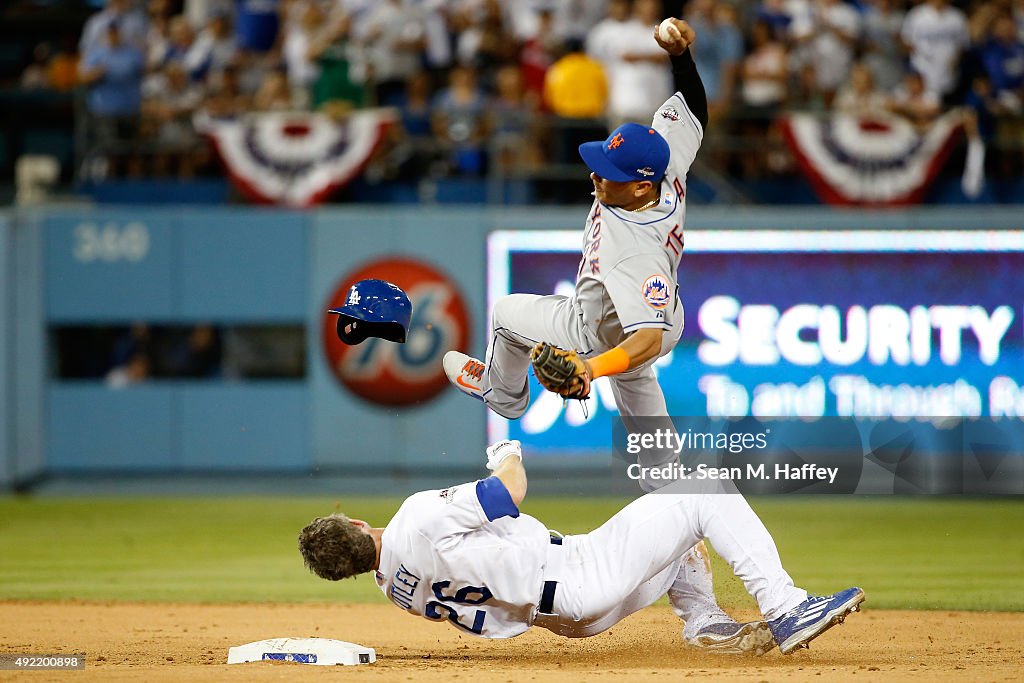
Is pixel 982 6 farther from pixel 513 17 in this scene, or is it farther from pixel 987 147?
pixel 513 17

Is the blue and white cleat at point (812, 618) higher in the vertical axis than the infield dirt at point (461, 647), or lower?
higher

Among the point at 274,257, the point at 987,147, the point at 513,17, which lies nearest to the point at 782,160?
the point at 987,147

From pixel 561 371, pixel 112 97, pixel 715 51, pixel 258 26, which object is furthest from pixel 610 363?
pixel 258 26

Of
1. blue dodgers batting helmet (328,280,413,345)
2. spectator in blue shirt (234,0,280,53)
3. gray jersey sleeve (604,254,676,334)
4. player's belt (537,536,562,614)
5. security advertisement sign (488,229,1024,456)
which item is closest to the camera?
player's belt (537,536,562,614)

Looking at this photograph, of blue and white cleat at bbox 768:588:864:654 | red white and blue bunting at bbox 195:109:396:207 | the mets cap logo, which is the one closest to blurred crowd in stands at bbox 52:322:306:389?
red white and blue bunting at bbox 195:109:396:207

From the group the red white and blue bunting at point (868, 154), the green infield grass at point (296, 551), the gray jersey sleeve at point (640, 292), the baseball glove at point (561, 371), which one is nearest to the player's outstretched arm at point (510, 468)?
the baseball glove at point (561, 371)

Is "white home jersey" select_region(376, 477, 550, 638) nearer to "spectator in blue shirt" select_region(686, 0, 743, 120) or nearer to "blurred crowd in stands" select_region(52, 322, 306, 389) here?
"spectator in blue shirt" select_region(686, 0, 743, 120)

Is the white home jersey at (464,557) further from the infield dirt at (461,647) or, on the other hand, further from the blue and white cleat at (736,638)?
the blue and white cleat at (736,638)
